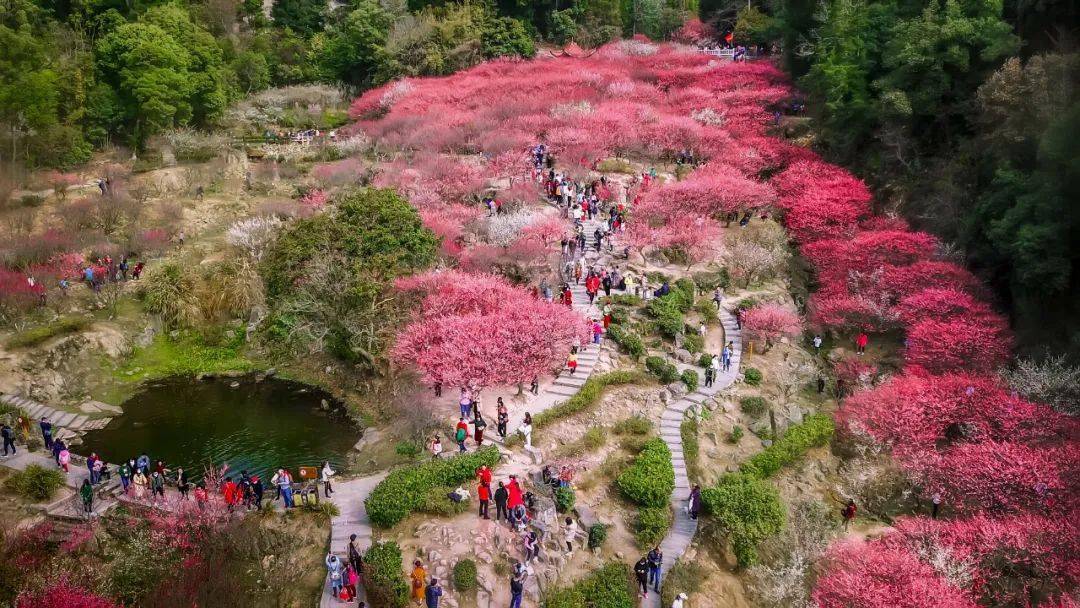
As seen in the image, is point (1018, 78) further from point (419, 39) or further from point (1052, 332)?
point (419, 39)

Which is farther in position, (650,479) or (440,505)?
(650,479)

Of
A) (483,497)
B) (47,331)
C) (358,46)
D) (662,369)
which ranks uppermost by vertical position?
(358,46)

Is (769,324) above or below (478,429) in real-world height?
above

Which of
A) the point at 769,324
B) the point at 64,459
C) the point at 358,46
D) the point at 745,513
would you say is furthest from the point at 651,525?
the point at 358,46

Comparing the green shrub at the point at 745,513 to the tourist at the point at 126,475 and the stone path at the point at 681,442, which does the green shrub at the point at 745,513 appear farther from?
the tourist at the point at 126,475

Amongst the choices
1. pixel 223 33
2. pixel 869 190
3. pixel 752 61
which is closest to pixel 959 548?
pixel 869 190

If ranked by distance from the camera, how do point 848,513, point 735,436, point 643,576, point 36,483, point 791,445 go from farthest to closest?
point 735,436
point 791,445
point 848,513
point 36,483
point 643,576

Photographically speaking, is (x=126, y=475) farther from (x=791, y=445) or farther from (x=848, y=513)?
(x=848, y=513)

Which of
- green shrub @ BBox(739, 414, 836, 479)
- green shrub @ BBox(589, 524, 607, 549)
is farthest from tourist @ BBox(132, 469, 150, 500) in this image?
green shrub @ BBox(739, 414, 836, 479)
